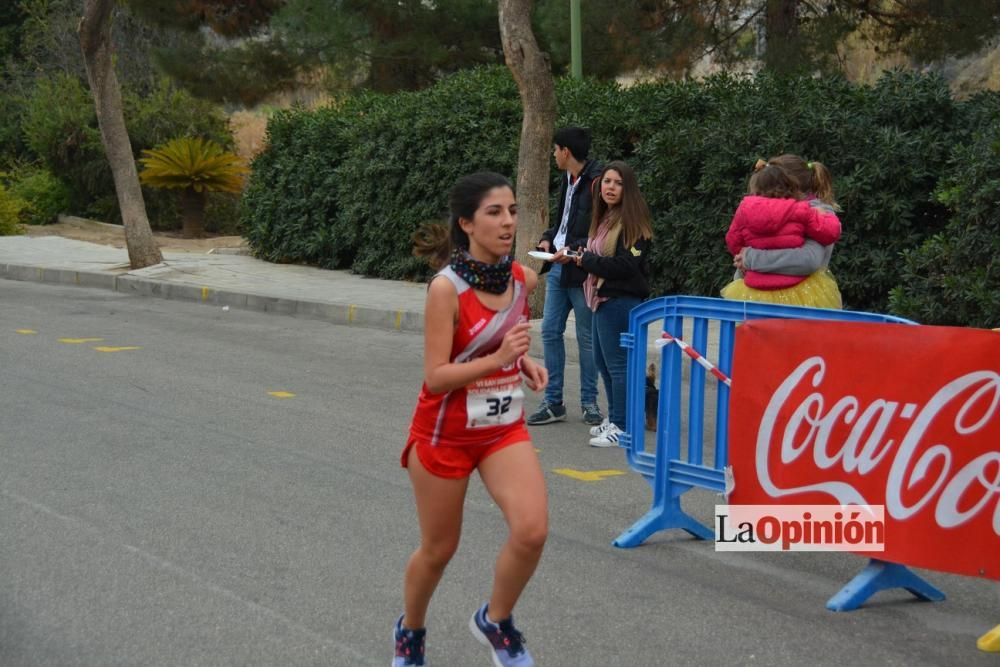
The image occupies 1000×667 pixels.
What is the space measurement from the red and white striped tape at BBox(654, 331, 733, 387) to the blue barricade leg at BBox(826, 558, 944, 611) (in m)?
0.93

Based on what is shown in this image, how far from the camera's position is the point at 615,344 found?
8594 millimetres

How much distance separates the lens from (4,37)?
132 ft

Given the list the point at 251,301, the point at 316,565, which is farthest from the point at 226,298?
the point at 316,565

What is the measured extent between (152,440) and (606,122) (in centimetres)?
845

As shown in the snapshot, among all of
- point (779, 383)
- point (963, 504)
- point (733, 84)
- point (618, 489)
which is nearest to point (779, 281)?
point (618, 489)

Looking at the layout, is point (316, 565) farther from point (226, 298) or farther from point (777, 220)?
point (226, 298)

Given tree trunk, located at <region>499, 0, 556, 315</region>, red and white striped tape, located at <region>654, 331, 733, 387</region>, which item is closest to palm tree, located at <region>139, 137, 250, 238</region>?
tree trunk, located at <region>499, 0, 556, 315</region>

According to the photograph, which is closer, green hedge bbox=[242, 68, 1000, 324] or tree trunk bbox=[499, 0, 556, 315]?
green hedge bbox=[242, 68, 1000, 324]

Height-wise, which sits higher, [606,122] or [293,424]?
[606,122]

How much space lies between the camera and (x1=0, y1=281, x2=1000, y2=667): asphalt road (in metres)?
4.93

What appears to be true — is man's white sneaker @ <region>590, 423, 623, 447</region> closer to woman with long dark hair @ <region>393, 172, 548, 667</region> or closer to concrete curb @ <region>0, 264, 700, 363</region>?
concrete curb @ <region>0, 264, 700, 363</region>

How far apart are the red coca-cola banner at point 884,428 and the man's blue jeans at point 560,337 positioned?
3.31 m

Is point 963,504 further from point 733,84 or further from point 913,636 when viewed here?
point 733,84

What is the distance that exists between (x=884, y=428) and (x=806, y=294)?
2.39 m
